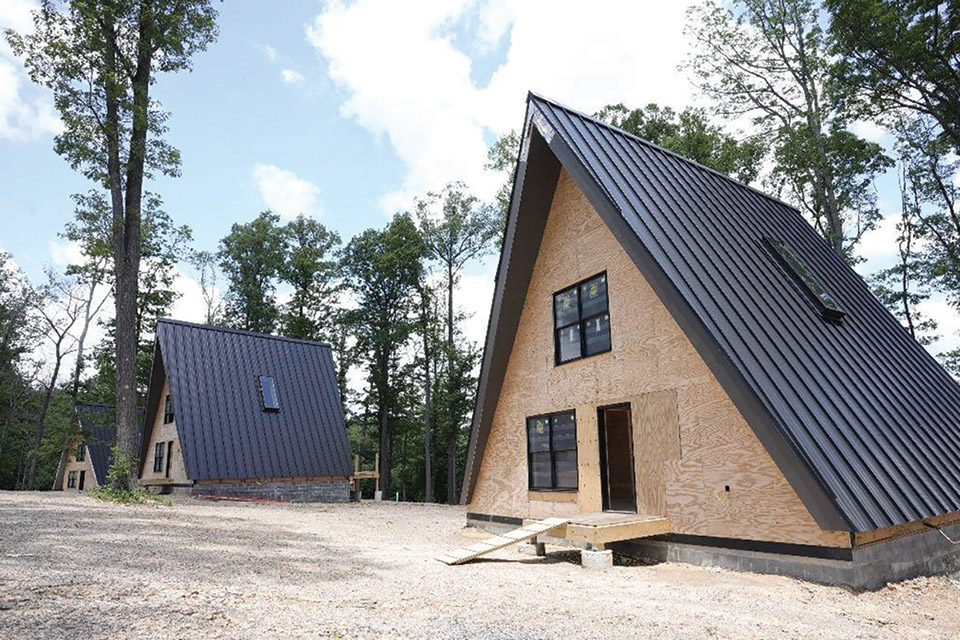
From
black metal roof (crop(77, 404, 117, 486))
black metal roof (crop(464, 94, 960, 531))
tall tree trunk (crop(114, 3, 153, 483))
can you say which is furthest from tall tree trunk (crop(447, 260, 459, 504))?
black metal roof (crop(464, 94, 960, 531))

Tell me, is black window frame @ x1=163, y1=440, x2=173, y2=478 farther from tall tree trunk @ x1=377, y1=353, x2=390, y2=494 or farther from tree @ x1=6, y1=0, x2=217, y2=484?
tall tree trunk @ x1=377, y1=353, x2=390, y2=494

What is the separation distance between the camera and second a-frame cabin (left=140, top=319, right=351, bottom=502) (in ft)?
67.7

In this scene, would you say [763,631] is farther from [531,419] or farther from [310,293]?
[310,293]

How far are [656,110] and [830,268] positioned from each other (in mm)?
20266

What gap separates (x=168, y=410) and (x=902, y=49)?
2802 centimetres

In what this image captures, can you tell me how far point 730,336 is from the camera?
7.55 metres

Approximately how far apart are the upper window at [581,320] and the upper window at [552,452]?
1204mm

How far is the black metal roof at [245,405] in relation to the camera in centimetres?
2080

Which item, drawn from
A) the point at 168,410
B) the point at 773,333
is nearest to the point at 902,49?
the point at 773,333

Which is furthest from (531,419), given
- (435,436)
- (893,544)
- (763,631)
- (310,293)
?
(310,293)

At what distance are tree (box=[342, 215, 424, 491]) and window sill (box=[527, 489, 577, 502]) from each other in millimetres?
27568

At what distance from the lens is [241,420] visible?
72.4 ft

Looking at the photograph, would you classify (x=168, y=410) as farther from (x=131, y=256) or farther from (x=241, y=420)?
(x=131, y=256)

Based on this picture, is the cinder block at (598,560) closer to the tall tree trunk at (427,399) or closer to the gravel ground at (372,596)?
the gravel ground at (372,596)
